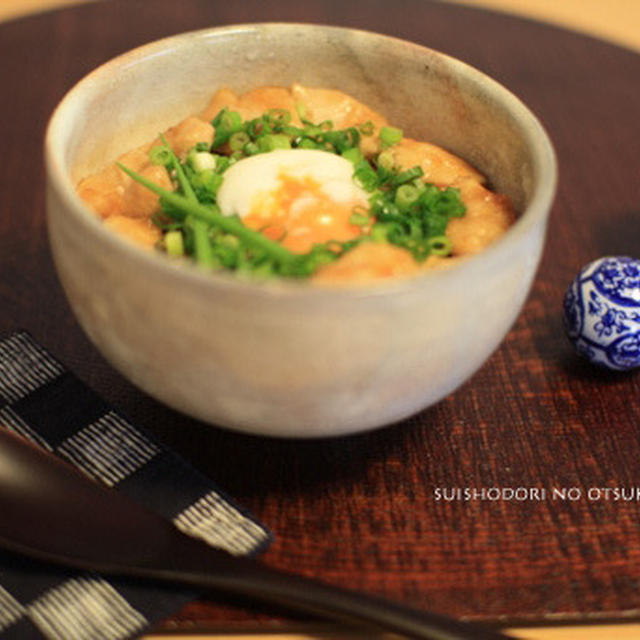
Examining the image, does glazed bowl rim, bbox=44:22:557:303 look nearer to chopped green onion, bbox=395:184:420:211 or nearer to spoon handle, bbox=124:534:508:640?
chopped green onion, bbox=395:184:420:211

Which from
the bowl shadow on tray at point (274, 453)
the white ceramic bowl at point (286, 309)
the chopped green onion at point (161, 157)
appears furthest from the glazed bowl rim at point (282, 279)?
the bowl shadow on tray at point (274, 453)

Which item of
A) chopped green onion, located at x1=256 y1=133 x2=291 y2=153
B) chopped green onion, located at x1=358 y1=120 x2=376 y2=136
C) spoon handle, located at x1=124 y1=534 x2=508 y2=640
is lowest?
spoon handle, located at x1=124 y1=534 x2=508 y2=640

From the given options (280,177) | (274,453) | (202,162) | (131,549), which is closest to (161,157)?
(202,162)

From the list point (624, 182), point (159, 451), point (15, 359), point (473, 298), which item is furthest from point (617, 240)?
point (15, 359)

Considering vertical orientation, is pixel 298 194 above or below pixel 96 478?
above

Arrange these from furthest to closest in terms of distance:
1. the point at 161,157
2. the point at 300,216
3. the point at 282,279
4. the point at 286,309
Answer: the point at 161,157 < the point at 300,216 < the point at 282,279 < the point at 286,309

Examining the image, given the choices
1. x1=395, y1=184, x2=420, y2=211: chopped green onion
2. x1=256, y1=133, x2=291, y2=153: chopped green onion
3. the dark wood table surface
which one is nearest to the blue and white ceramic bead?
the dark wood table surface

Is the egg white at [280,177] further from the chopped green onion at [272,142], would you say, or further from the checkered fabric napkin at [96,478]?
the checkered fabric napkin at [96,478]

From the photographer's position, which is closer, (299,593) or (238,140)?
(299,593)

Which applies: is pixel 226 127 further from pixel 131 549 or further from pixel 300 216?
pixel 131 549
